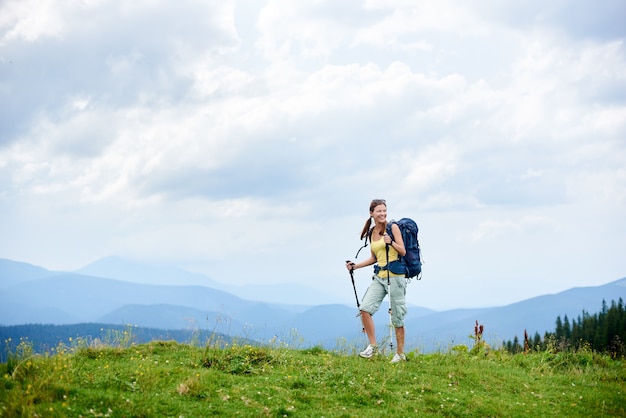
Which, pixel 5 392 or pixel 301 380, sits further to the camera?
pixel 301 380

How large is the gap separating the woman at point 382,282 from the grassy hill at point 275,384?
A: 672 mm

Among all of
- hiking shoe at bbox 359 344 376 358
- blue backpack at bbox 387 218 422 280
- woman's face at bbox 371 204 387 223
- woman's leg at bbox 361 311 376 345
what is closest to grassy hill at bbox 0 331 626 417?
hiking shoe at bbox 359 344 376 358

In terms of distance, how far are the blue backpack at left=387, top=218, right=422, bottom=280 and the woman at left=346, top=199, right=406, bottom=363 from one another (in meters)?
0.11

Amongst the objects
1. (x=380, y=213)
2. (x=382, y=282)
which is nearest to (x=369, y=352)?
(x=382, y=282)

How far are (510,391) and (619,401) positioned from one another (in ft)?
6.44

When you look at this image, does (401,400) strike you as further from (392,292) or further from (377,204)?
(377,204)

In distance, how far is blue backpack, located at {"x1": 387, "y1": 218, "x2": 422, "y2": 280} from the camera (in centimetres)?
1111

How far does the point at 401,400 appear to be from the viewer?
340 inches

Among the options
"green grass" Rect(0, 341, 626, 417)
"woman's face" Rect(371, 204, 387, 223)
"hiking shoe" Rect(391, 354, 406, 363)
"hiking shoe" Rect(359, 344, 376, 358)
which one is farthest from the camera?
"hiking shoe" Rect(359, 344, 376, 358)

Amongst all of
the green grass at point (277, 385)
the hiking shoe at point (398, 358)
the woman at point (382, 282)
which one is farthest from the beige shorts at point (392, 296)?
the green grass at point (277, 385)

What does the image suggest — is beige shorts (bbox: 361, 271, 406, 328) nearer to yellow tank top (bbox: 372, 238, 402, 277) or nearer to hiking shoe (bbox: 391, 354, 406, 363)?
yellow tank top (bbox: 372, 238, 402, 277)

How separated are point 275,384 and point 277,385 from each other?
0.07 metres

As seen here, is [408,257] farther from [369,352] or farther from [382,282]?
[369,352]

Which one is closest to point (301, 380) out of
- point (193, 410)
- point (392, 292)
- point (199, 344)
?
point (193, 410)
